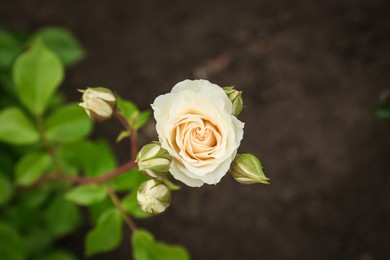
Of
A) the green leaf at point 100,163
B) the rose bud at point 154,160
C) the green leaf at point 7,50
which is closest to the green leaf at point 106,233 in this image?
the green leaf at point 100,163

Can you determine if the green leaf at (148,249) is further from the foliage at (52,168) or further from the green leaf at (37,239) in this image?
the green leaf at (37,239)

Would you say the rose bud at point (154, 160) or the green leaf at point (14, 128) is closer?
the rose bud at point (154, 160)

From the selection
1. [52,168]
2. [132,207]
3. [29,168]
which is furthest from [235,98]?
[52,168]

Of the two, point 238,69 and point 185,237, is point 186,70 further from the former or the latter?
point 185,237

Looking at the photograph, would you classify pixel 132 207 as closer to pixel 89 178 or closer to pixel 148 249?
pixel 148 249

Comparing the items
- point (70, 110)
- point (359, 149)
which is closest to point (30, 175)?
point (70, 110)

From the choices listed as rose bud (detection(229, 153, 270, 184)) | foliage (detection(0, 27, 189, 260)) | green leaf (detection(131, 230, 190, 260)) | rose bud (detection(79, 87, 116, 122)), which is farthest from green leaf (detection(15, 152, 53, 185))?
rose bud (detection(229, 153, 270, 184))

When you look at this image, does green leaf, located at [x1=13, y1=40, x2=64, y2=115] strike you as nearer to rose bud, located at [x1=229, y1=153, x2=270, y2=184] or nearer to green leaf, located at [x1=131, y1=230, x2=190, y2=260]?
green leaf, located at [x1=131, y1=230, x2=190, y2=260]
